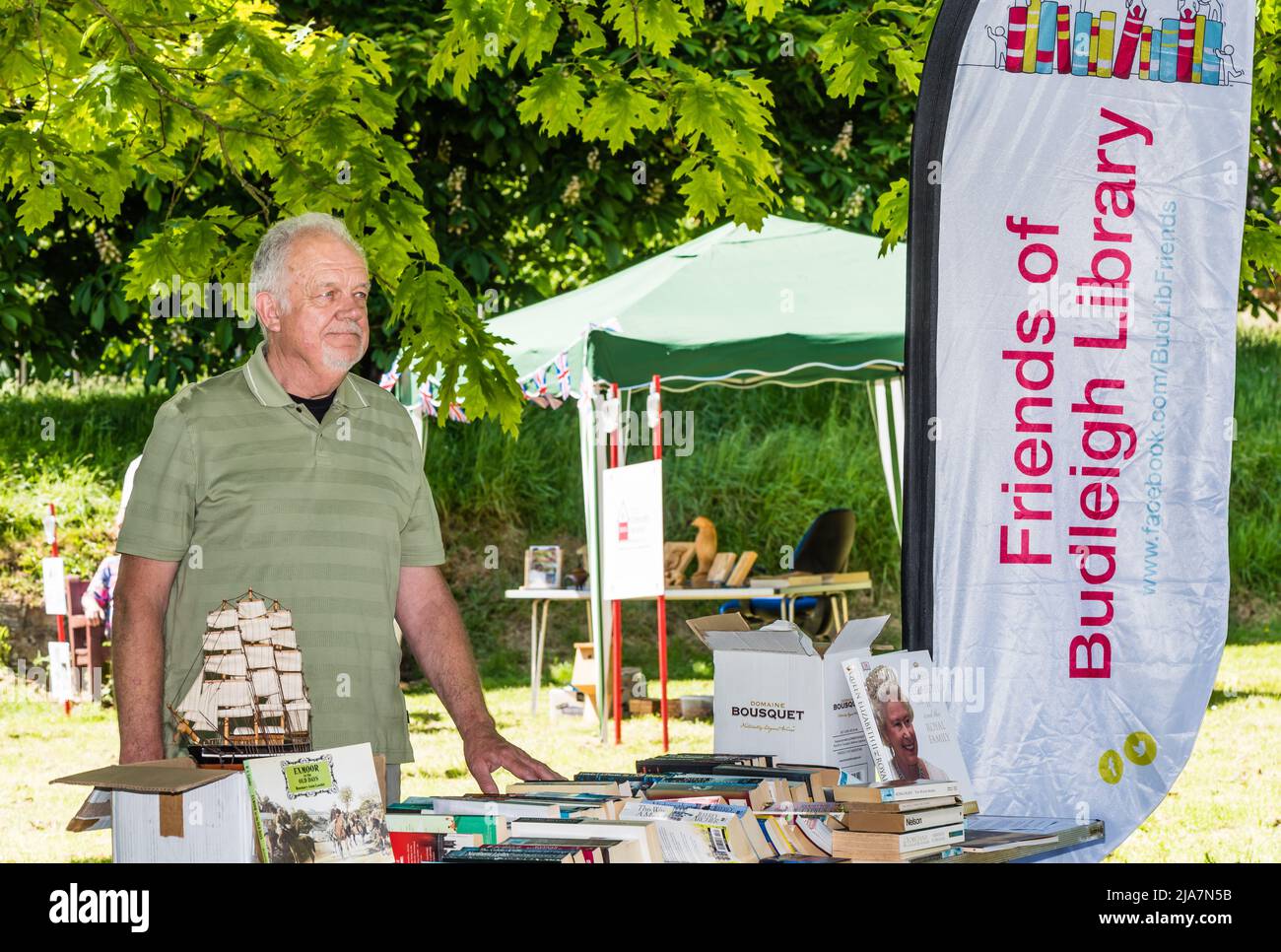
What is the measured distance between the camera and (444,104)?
486 inches

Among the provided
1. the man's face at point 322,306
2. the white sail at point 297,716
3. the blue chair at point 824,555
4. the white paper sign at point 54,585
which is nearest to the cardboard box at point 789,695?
the white sail at point 297,716

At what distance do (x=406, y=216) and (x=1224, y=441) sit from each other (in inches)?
101

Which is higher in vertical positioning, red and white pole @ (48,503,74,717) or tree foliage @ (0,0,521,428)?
tree foliage @ (0,0,521,428)

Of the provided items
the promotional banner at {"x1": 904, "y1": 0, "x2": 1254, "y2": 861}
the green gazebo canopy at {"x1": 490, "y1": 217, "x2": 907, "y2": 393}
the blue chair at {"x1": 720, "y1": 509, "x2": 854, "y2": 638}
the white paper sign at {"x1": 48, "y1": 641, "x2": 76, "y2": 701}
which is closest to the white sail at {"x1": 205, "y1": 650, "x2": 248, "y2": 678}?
the promotional banner at {"x1": 904, "y1": 0, "x2": 1254, "y2": 861}

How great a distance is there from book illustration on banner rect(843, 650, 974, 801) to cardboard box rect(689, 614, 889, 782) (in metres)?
0.06

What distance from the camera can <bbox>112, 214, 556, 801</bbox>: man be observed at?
331 cm

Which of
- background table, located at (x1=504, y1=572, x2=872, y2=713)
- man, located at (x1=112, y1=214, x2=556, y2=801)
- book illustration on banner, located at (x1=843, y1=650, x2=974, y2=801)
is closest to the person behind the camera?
man, located at (x1=112, y1=214, x2=556, y2=801)

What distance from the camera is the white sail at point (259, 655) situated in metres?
3.23

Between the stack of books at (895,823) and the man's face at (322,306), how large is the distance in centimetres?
139

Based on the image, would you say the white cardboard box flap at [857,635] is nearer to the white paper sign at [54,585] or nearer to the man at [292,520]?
the man at [292,520]

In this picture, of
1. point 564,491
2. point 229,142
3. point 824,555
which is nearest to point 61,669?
point 824,555

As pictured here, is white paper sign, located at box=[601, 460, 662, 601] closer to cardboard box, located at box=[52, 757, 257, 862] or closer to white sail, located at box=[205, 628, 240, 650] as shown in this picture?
white sail, located at box=[205, 628, 240, 650]

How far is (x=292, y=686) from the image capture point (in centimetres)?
326
